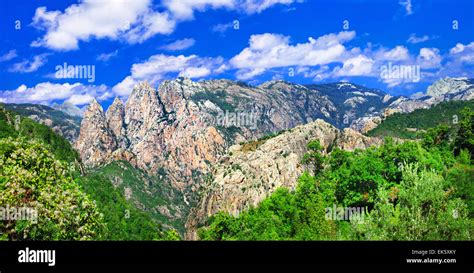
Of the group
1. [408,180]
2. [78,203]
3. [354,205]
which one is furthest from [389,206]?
[78,203]

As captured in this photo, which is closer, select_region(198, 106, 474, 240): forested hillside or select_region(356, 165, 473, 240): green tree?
select_region(356, 165, 473, 240): green tree

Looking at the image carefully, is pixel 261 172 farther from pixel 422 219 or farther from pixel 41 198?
pixel 41 198

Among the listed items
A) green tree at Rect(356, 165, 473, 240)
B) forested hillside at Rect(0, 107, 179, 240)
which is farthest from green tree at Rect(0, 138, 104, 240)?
green tree at Rect(356, 165, 473, 240)

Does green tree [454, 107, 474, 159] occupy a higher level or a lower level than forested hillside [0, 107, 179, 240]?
higher

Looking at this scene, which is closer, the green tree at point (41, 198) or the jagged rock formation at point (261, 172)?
the green tree at point (41, 198)

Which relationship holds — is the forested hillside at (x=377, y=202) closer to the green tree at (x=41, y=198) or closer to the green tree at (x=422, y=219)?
the green tree at (x=422, y=219)

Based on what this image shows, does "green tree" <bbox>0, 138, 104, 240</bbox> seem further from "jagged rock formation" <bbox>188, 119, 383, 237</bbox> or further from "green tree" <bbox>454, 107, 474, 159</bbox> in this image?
"jagged rock formation" <bbox>188, 119, 383, 237</bbox>
